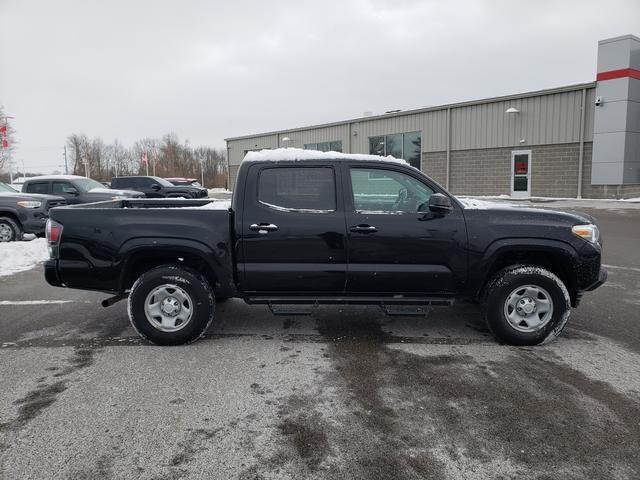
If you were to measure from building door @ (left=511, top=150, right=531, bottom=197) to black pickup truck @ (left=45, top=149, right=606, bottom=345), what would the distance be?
21150mm

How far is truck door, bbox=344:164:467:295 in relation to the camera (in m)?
4.68

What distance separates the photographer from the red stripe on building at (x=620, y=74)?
20564 mm

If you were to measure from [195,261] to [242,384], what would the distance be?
5.01 ft

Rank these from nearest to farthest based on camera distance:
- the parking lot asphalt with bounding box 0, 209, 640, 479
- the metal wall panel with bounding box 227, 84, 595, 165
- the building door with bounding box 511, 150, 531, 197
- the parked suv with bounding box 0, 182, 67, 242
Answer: the parking lot asphalt with bounding box 0, 209, 640, 479 < the parked suv with bounding box 0, 182, 67, 242 < the metal wall panel with bounding box 227, 84, 595, 165 < the building door with bounding box 511, 150, 531, 197

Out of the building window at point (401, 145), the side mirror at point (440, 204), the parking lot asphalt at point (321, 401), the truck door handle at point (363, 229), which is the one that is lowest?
the parking lot asphalt at point (321, 401)

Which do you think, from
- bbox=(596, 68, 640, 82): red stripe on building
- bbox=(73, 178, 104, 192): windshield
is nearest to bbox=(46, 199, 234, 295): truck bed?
bbox=(73, 178, 104, 192): windshield

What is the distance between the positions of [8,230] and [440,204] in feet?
36.7

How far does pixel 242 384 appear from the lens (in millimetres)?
3883

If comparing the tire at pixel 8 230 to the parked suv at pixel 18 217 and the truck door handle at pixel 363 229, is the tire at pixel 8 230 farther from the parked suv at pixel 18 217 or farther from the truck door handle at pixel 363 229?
the truck door handle at pixel 363 229

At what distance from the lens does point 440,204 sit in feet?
14.9

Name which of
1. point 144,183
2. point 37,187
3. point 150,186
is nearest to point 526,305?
point 37,187

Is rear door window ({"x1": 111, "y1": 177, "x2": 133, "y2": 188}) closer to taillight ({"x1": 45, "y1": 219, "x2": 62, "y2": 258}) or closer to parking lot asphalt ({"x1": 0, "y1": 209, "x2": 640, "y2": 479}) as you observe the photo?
parking lot asphalt ({"x1": 0, "y1": 209, "x2": 640, "y2": 479})

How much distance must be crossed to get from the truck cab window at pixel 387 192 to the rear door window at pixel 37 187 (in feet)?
41.8

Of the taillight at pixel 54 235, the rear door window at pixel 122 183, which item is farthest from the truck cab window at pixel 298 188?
the rear door window at pixel 122 183
